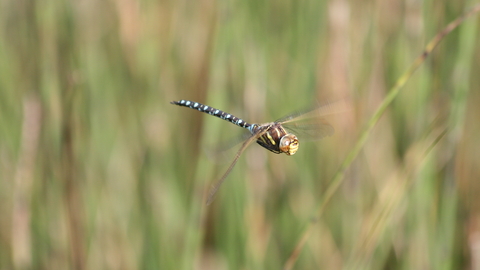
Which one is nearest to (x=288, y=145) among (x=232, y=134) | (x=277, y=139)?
(x=277, y=139)

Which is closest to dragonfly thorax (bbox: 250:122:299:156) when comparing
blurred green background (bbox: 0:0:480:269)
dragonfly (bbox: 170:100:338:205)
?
dragonfly (bbox: 170:100:338:205)

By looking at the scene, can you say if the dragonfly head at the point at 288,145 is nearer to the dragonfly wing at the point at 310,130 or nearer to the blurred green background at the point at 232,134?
the dragonfly wing at the point at 310,130

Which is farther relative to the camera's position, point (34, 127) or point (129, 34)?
point (129, 34)

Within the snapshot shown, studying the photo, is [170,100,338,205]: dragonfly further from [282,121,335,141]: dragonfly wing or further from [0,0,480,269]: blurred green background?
[0,0,480,269]: blurred green background

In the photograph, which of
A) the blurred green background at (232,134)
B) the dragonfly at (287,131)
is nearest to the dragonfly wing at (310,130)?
the dragonfly at (287,131)

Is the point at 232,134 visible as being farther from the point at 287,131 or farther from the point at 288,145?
the point at 288,145

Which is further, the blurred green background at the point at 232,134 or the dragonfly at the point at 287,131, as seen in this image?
the blurred green background at the point at 232,134

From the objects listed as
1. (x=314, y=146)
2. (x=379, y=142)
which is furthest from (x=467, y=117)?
(x=314, y=146)

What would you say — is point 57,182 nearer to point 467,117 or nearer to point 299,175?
point 299,175
